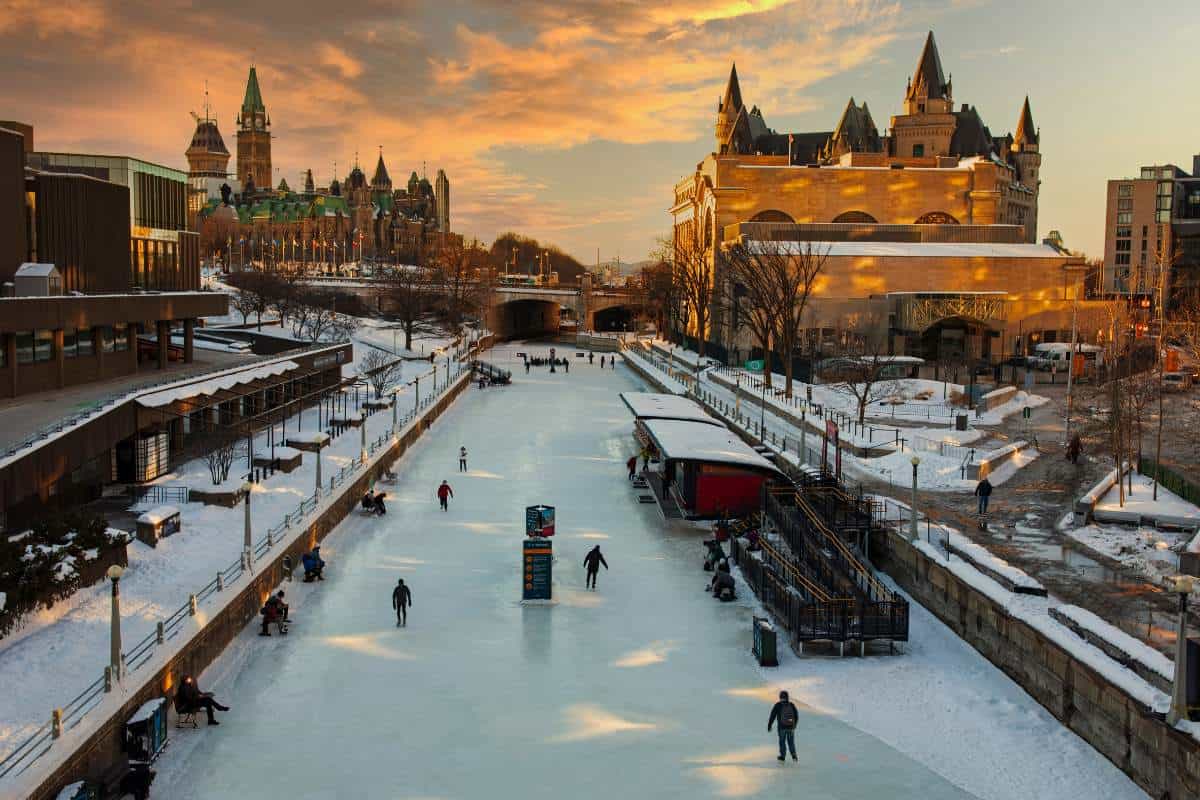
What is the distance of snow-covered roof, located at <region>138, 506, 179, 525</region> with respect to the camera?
961 inches

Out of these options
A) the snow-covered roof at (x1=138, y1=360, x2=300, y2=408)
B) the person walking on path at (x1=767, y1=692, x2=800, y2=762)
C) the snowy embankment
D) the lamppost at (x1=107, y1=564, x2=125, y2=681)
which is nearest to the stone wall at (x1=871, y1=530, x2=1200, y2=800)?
the person walking on path at (x1=767, y1=692, x2=800, y2=762)

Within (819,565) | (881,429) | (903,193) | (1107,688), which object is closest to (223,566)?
(819,565)

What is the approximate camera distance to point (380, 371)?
63219 millimetres

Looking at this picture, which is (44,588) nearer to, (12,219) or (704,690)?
(704,690)

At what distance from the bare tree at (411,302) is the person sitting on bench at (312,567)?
220 ft

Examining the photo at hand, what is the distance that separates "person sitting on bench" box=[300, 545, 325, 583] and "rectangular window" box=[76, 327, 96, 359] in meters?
17.1

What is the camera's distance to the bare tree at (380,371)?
60031mm

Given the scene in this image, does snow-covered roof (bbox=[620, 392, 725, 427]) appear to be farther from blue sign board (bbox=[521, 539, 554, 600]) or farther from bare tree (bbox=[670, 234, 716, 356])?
bare tree (bbox=[670, 234, 716, 356])

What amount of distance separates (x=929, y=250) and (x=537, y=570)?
2413 inches

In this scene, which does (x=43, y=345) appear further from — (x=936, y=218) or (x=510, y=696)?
(x=936, y=218)

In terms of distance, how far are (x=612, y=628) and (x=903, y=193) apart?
8312 centimetres

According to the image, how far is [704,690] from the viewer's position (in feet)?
61.9

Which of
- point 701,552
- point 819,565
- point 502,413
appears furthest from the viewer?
point 502,413


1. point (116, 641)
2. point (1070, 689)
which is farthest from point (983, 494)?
point (116, 641)
